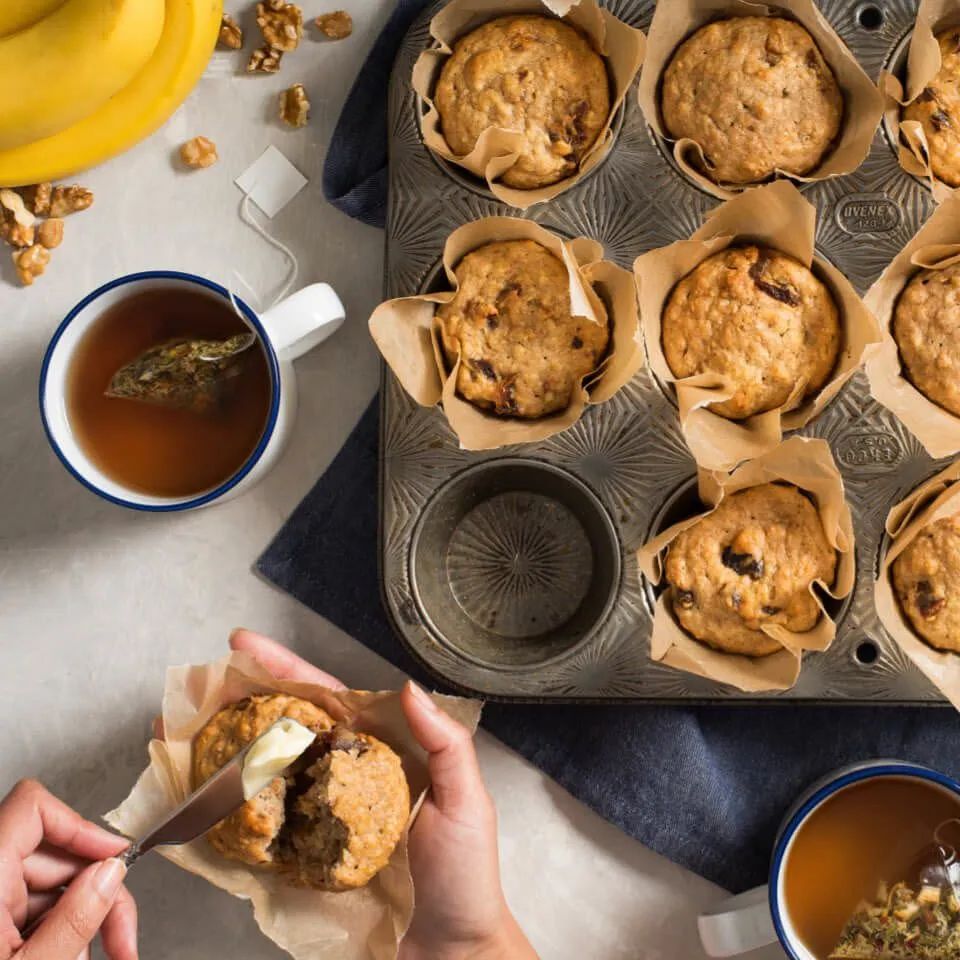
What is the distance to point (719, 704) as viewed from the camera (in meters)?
1.68

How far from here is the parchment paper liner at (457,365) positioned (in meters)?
1.48

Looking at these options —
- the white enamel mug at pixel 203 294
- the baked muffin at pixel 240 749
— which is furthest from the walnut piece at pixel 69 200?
the baked muffin at pixel 240 749

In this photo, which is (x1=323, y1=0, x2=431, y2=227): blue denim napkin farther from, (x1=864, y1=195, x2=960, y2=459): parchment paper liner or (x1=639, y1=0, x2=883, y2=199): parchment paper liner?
(x1=864, y1=195, x2=960, y2=459): parchment paper liner

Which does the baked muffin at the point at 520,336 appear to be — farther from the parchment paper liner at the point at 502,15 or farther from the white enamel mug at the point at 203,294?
the white enamel mug at the point at 203,294

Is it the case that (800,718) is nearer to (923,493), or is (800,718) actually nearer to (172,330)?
(923,493)

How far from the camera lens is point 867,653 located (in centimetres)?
162

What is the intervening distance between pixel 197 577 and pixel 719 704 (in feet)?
2.89

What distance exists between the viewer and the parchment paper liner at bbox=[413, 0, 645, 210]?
1.51m

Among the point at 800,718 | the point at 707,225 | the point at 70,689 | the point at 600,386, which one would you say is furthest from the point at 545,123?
the point at 70,689

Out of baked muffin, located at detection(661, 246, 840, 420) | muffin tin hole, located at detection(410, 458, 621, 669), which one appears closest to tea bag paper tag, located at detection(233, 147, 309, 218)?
muffin tin hole, located at detection(410, 458, 621, 669)

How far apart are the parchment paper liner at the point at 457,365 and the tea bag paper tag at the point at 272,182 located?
0.41 meters

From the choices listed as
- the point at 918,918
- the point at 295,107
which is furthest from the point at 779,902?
the point at 295,107

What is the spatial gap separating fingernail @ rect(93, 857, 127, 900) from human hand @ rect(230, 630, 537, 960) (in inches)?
13.2

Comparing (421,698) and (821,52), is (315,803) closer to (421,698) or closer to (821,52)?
(421,698)
